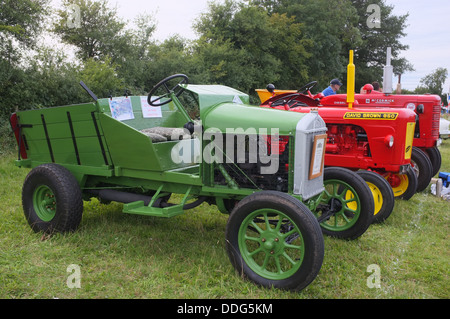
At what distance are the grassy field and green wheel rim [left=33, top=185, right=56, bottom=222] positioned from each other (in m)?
0.24

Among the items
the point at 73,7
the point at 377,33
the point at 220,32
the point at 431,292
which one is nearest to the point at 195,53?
the point at 220,32

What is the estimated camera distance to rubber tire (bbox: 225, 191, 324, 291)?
2781 millimetres

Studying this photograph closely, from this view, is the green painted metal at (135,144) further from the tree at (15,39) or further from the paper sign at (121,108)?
the tree at (15,39)

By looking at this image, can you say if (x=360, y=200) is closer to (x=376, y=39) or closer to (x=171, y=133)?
(x=171, y=133)

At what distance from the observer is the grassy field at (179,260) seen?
3.05m

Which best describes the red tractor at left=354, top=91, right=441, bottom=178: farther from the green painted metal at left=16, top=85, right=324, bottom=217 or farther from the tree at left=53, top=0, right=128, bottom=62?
the tree at left=53, top=0, right=128, bottom=62

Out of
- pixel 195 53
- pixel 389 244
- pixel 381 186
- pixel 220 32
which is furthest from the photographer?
pixel 220 32

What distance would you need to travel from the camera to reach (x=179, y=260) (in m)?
3.59

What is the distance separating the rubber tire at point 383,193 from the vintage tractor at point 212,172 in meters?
0.34

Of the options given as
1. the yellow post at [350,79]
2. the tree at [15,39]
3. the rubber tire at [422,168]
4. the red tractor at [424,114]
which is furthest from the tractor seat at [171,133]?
the tree at [15,39]

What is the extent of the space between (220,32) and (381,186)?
14821 mm

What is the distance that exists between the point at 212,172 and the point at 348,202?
1.54 metres

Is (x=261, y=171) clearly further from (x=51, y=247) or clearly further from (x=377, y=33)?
(x=377, y=33)

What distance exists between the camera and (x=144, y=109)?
15.2 ft
